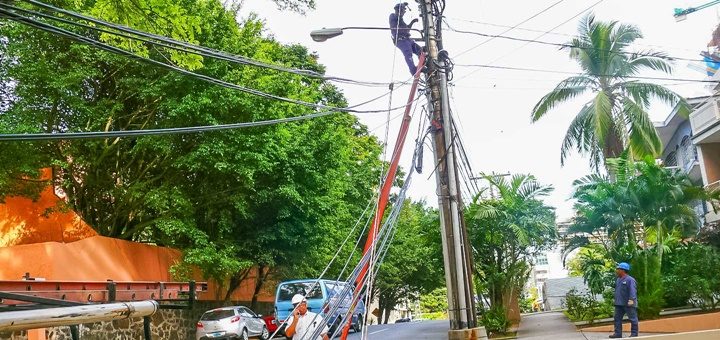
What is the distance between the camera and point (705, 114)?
24.0 meters

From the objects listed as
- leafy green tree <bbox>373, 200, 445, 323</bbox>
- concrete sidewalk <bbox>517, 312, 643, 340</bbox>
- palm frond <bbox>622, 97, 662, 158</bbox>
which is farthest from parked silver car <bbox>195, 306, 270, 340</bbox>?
leafy green tree <bbox>373, 200, 445, 323</bbox>

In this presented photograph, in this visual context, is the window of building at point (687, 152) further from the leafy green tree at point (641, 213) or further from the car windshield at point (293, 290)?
the car windshield at point (293, 290)

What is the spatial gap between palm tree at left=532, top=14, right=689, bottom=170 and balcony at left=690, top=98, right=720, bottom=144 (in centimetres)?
111

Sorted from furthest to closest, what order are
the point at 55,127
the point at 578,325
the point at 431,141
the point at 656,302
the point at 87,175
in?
1. the point at 87,175
2. the point at 55,127
3. the point at 578,325
4. the point at 656,302
5. the point at 431,141

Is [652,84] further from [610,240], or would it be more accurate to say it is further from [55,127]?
[55,127]

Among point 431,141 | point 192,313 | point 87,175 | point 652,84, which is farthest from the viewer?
point 652,84

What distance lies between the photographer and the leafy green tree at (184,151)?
17422 millimetres

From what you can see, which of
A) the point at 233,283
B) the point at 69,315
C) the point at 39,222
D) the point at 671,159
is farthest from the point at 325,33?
the point at 671,159

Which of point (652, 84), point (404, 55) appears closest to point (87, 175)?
point (404, 55)

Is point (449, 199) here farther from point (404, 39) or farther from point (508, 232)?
point (508, 232)

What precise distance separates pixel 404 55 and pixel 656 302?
363 inches

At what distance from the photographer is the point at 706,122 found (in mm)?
23891

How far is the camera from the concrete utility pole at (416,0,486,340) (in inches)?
404

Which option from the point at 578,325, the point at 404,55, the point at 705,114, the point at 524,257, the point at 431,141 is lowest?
the point at 578,325
